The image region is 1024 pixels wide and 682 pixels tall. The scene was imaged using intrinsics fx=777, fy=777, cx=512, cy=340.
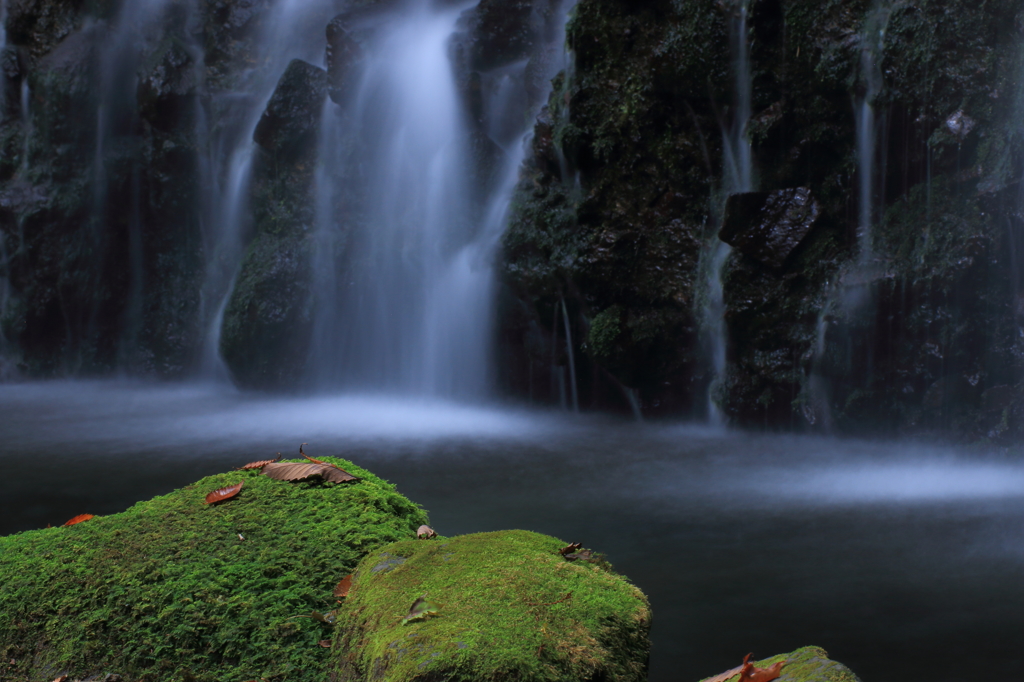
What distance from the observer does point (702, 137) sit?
352 inches

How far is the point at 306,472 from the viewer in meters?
3.14

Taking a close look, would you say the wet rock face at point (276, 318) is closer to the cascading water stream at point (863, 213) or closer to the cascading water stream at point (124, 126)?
the cascading water stream at point (124, 126)

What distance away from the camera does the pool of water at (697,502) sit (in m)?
3.94

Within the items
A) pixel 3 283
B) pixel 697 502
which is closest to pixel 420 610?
pixel 697 502

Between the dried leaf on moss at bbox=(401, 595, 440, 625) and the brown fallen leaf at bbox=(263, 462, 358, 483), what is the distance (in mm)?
1092

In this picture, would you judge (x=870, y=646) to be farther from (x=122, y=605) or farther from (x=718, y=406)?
(x=718, y=406)

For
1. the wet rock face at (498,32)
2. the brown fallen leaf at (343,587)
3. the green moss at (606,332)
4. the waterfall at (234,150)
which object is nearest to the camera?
the brown fallen leaf at (343,587)

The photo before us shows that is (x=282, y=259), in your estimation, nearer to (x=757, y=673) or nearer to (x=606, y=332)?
(x=606, y=332)

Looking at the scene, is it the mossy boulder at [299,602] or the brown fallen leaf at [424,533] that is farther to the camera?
the brown fallen leaf at [424,533]

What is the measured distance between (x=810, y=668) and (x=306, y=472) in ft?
6.51

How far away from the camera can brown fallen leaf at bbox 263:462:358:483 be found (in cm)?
313

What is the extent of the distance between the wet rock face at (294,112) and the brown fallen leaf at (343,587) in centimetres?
1141

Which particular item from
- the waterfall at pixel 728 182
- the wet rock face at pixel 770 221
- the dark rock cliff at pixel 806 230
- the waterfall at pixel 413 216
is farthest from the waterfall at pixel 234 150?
the wet rock face at pixel 770 221

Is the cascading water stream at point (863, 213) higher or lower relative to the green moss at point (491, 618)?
higher
